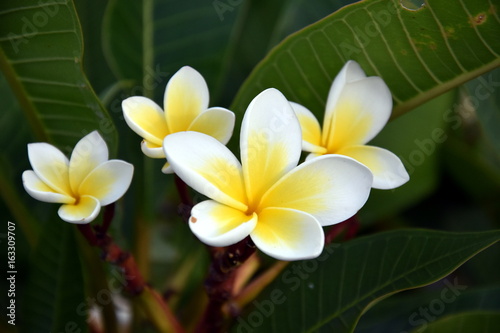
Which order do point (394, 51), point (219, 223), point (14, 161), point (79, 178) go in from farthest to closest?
1. point (14, 161)
2. point (394, 51)
3. point (79, 178)
4. point (219, 223)

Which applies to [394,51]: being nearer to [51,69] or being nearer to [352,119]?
[352,119]

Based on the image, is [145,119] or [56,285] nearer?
[145,119]

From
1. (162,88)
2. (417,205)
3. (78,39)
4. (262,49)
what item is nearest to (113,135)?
(78,39)

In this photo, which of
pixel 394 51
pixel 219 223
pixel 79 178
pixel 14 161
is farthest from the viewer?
pixel 14 161

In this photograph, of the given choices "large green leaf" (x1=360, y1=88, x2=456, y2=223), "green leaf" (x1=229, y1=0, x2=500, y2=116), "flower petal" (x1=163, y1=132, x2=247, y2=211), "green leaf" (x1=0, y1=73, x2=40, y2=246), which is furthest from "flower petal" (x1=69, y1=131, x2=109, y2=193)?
"large green leaf" (x1=360, y1=88, x2=456, y2=223)

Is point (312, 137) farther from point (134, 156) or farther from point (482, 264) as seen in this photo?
point (482, 264)

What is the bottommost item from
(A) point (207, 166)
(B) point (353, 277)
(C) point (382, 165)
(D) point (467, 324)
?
(D) point (467, 324)

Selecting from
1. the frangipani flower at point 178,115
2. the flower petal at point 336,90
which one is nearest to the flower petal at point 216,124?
the frangipani flower at point 178,115

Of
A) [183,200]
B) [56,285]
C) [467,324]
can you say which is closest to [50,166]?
[183,200]
